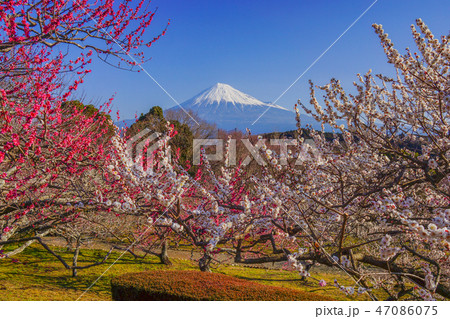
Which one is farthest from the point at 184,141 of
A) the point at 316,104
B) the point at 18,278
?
the point at 316,104

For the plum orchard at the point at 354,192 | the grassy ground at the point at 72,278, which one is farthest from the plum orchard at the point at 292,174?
the grassy ground at the point at 72,278

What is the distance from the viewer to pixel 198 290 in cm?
563

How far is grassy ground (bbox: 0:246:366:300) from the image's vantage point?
1014 cm

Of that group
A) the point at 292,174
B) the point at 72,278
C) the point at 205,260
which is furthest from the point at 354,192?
the point at 72,278

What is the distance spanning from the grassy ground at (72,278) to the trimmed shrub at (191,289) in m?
4.16

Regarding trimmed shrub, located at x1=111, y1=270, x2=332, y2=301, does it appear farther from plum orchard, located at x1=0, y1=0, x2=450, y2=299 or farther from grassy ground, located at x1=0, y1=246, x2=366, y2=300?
grassy ground, located at x1=0, y1=246, x2=366, y2=300

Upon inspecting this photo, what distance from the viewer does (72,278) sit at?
12.4m

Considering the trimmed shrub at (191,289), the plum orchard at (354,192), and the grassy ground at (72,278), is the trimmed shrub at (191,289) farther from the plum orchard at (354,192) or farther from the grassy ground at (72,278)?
the grassy ground at (72,278)

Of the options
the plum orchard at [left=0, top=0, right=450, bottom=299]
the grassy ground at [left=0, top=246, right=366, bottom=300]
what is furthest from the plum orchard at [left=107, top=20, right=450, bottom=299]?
the grassy ground at [left=0, top=246, right=366, bottom=300]

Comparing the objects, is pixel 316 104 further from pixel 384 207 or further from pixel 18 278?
pixel 18 278

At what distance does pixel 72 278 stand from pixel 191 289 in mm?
8595

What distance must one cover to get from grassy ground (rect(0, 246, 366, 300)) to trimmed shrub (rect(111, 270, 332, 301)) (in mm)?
4155

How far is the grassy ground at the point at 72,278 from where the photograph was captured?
33.3ft
